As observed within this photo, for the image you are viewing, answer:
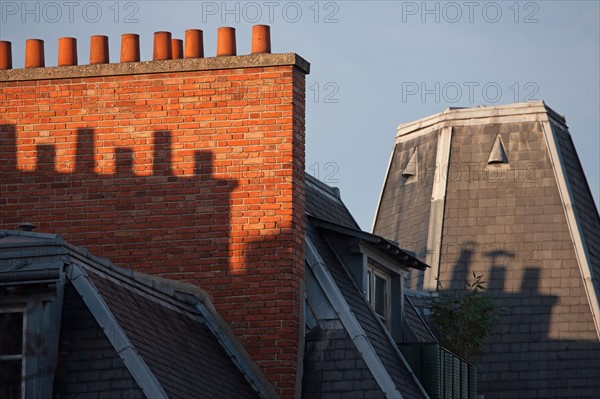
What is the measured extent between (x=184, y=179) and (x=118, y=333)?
4.64m

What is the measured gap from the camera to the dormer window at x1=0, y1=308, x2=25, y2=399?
19109mm

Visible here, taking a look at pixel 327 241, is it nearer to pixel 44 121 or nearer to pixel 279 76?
pixel 279 76

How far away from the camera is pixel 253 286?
23.0m

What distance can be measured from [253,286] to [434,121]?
1963cm

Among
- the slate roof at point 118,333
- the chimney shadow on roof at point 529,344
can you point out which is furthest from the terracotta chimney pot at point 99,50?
the chimney shadow on roof at point 529,344

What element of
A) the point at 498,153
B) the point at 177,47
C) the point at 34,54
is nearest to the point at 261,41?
the point at 177,47

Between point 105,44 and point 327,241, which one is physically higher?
point 105,44

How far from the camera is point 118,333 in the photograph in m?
19.4

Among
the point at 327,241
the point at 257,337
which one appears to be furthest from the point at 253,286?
the point at 327,241

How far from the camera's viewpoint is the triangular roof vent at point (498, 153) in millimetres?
40281

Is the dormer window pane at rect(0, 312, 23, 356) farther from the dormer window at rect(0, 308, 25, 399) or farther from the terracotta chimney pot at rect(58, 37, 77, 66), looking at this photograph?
the terracotta chimney pot at rect(58, 37, 77, 66)

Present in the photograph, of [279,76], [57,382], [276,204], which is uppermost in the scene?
[279,76]

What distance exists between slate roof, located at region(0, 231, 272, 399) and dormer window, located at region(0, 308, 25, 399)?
440mm

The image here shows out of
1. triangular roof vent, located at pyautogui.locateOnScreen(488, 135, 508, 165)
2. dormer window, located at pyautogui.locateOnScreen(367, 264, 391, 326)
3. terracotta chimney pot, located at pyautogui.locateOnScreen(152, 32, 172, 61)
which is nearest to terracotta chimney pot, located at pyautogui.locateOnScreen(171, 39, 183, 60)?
terracotta chimney pot, located at pyautogui.locateOnScreen(152, 32, 172, 61)
